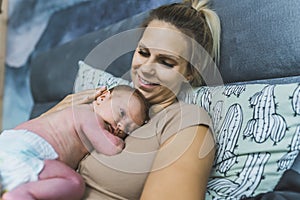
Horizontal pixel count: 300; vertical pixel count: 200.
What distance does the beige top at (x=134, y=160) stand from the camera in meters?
0.95

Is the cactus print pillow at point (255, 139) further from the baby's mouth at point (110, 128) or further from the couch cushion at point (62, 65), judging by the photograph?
the couch cushion at point (62, 65)

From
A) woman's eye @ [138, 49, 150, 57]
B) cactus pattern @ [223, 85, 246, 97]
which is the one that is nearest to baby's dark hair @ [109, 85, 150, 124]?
woman's eye @ [138, 49, 150, 57]

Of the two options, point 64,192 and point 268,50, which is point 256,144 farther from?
point 64,192

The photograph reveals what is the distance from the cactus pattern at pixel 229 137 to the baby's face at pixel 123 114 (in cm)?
20

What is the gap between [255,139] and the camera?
3.11 ft

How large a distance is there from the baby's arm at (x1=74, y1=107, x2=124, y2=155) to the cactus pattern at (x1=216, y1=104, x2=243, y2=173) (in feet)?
0.77

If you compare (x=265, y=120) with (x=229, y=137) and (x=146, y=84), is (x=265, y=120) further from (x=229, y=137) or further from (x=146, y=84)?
(x=146, y=84)

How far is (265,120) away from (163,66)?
277 millimetres

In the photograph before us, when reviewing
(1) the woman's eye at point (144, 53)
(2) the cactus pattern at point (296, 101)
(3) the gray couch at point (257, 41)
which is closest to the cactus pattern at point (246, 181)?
(2) the cactus pattern at point (296, 101)

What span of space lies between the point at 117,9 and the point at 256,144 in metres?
1.04

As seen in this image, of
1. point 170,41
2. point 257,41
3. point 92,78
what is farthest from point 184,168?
point 92,78

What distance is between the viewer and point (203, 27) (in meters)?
1.09

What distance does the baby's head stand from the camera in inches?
38.7

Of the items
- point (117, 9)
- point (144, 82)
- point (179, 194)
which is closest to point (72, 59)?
point (117, 9)
